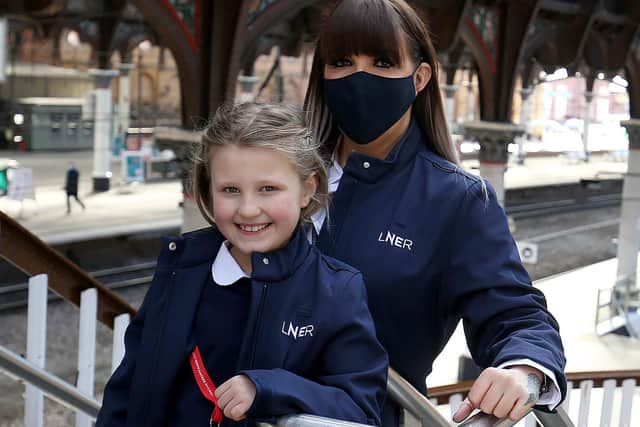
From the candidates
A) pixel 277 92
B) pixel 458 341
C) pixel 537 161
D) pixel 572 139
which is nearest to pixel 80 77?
pixel 277 92

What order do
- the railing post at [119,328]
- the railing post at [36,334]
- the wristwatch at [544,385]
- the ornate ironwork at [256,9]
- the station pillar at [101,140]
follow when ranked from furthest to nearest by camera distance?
the station pillar at [101,140] < the ornate ironwork at [256,9] < the railing post at [119,328] < the railing post at [36,334] < the wristwatch at [544,385]

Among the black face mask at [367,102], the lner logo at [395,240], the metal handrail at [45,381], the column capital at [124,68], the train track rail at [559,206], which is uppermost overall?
the black face mask at [367,102]

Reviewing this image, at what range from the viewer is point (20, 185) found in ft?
61.3

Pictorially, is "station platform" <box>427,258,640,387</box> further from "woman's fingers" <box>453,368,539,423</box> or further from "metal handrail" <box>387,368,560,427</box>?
"woman's fingers" <box>453,368,539,423</box>

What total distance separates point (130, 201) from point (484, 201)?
792 inches

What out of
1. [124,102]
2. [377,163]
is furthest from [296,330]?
[124,102]

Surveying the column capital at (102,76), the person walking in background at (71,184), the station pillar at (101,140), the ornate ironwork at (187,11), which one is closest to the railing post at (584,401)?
the ornate ironwork at (187,11)

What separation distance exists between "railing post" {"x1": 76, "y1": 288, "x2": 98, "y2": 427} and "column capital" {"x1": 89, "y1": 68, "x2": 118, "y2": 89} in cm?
1779

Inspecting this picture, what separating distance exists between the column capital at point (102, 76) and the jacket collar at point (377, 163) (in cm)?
1912

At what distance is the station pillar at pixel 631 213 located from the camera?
16438 mm

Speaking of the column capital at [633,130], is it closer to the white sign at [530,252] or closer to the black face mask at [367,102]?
the white sign at [530,252]

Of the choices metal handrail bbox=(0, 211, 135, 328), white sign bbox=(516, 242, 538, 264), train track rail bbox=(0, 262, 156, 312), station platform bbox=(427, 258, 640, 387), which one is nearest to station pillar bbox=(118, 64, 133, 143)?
train track rail bbox=(0, 262, 156, 312)

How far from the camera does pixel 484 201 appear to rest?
5.32 feet

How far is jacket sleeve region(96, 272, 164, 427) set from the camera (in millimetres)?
1560
